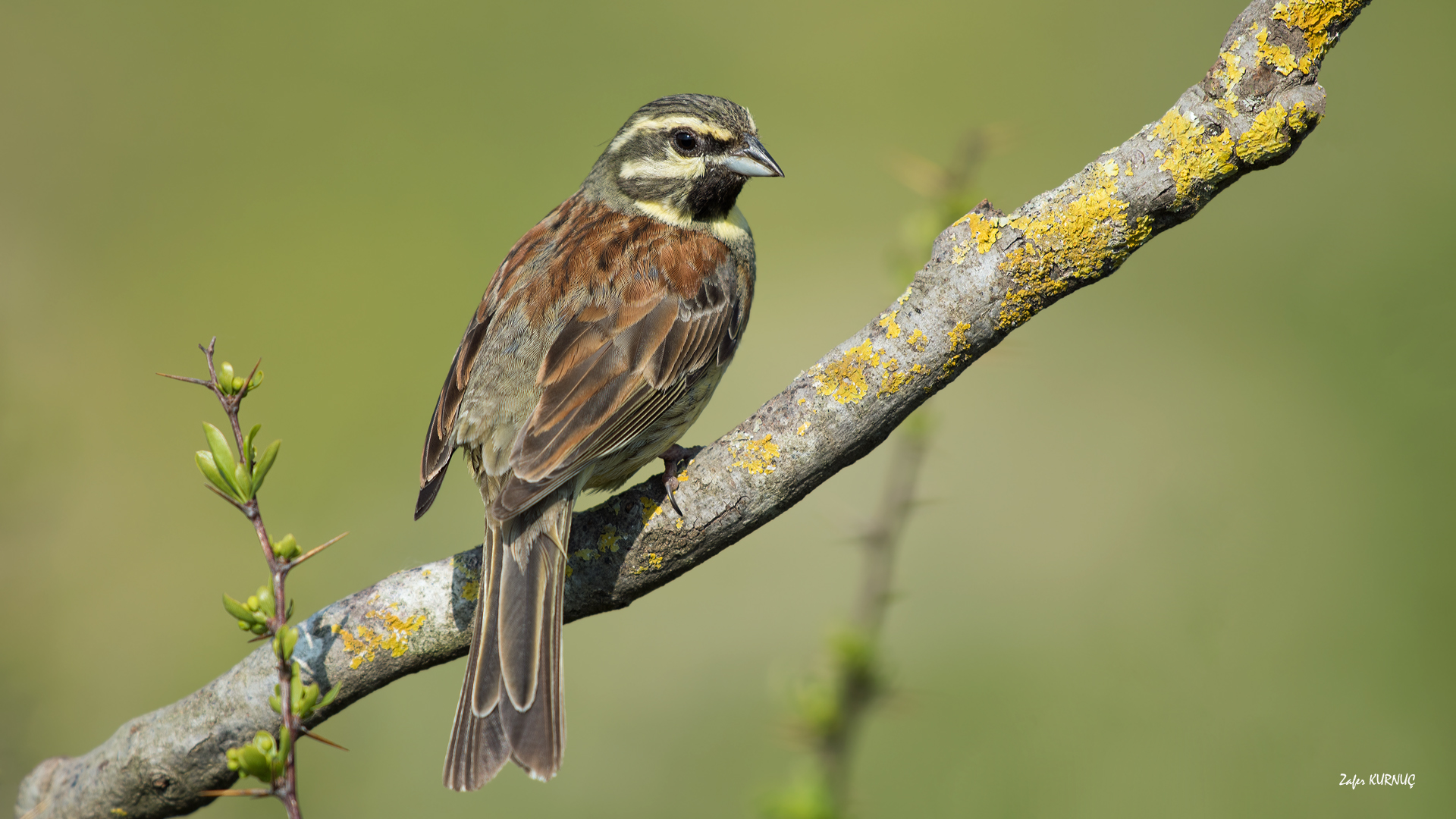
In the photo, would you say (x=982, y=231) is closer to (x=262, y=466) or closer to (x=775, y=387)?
(x=262, y=466)

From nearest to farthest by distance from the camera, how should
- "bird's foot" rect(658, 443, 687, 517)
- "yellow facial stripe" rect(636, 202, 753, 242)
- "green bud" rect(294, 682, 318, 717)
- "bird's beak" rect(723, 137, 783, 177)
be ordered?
"green bud" rect(294, 682, 318, 717) → "bird's foot" rect(658, 443, 687, 517) → "bird's beak" rect(723, 137, 783, 177) → "yellow facial stripe" rect(636, 202, 753, 242)

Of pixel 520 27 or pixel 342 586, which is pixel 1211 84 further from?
pixel 520 27

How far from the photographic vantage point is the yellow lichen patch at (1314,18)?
2.43 metres

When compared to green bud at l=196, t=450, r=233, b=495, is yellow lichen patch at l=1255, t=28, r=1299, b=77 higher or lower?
higher

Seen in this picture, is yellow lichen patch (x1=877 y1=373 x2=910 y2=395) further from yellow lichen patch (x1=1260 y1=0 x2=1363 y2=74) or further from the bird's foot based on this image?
yellow lichen patch (x1=1260 y1=0 x2=1363 y2=74)

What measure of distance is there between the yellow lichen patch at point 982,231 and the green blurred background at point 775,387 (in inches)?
34.0

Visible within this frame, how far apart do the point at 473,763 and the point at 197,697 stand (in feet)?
3.06

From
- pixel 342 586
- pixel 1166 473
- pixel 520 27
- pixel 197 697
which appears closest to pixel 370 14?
pixel 520 27

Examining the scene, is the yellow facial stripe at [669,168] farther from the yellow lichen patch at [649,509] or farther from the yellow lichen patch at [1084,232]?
the yellow lichen patch at [1084,232]

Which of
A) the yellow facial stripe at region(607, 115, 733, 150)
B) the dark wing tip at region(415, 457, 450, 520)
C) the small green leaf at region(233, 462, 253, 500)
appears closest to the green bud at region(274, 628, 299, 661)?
the small green leaf at region(233, 462, 253, 500)

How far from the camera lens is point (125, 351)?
33.8 feet

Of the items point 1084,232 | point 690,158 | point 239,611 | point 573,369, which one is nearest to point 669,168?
point 690,158

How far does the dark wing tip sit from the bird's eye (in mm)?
1743

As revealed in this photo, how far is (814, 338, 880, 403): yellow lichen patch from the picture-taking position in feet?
8.95
